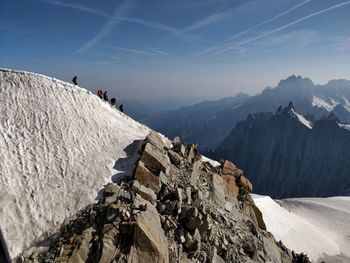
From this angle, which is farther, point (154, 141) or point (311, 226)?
point (311, 226)

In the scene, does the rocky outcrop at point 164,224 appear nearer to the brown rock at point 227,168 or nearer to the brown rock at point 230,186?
the brown rock at point 230,186

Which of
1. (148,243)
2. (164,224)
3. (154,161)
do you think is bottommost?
(148,243)

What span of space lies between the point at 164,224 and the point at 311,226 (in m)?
50.9

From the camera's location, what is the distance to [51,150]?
93.6ft

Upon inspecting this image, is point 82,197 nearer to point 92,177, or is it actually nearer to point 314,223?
point 92,177

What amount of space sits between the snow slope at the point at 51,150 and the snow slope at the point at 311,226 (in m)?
31.4

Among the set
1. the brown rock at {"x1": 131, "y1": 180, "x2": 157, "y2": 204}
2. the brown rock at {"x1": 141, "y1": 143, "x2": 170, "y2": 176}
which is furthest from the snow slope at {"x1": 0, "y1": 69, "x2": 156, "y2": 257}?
the brown rock at {"x1": 131, "y1": 180, "x2": 157, "y2": 204}

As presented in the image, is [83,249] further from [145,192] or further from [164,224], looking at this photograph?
[145,192]

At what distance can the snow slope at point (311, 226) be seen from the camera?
52.3 m

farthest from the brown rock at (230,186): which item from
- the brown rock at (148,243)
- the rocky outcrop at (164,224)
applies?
the brown rock at (148,243)

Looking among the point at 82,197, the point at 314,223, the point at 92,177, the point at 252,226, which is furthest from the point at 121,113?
the point at 314,223

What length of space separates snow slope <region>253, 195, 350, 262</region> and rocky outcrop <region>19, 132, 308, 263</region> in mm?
17944

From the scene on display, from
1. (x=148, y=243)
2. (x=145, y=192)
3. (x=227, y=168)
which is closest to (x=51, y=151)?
(x=145, y=192)

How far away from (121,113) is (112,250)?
2280cm
